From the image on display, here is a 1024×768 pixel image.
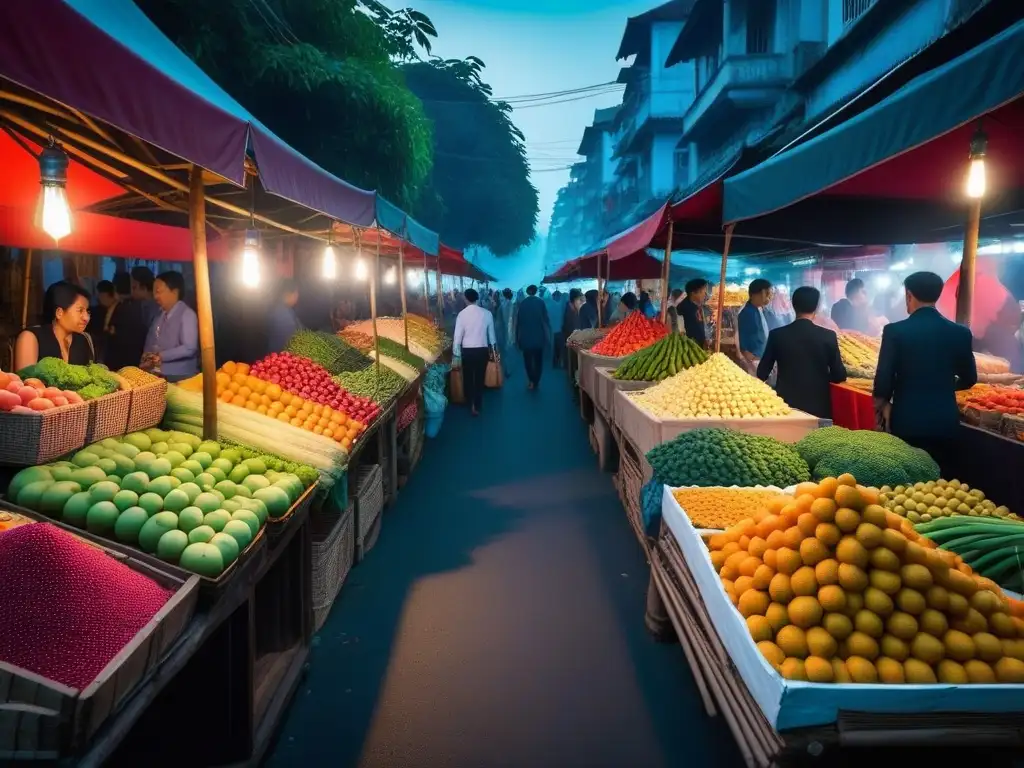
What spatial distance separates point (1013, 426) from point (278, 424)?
16.1ft

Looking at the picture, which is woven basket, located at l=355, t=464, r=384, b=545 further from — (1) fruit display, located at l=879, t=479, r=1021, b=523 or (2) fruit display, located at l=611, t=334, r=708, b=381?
(1) fruit display, located at l=879, t=479, r=1021, b=523

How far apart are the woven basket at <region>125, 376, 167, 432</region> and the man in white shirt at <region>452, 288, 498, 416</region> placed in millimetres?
8424

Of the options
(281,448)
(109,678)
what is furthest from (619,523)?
(109,678)

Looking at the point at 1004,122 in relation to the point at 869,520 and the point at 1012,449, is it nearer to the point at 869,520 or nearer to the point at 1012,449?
the point at 1012,449

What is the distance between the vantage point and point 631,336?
10.5m

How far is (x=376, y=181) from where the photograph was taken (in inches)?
595

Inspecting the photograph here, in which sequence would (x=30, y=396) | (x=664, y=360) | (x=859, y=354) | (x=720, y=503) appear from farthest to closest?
1. (x=859, y=354)
2. (x=664, y=360)
3. (x=720, y=503)
4. (x=30, y=396)

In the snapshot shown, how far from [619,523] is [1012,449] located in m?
3.16

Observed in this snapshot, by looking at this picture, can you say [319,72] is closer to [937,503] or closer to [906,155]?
[906,155]

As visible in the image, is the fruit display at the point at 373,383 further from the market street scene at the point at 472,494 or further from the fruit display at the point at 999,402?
the fruit display at the point at 999,402

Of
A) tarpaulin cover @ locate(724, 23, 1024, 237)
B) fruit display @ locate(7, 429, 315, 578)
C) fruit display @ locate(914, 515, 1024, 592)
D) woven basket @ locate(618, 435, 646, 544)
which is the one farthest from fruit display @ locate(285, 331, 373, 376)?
fruit display @ locate(914, 515, 1024, 592)

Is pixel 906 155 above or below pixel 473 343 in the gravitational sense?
above

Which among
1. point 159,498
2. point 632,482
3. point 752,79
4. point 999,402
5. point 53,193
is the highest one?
point 752,79

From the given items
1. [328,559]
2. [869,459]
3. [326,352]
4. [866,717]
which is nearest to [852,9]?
[326,352]
